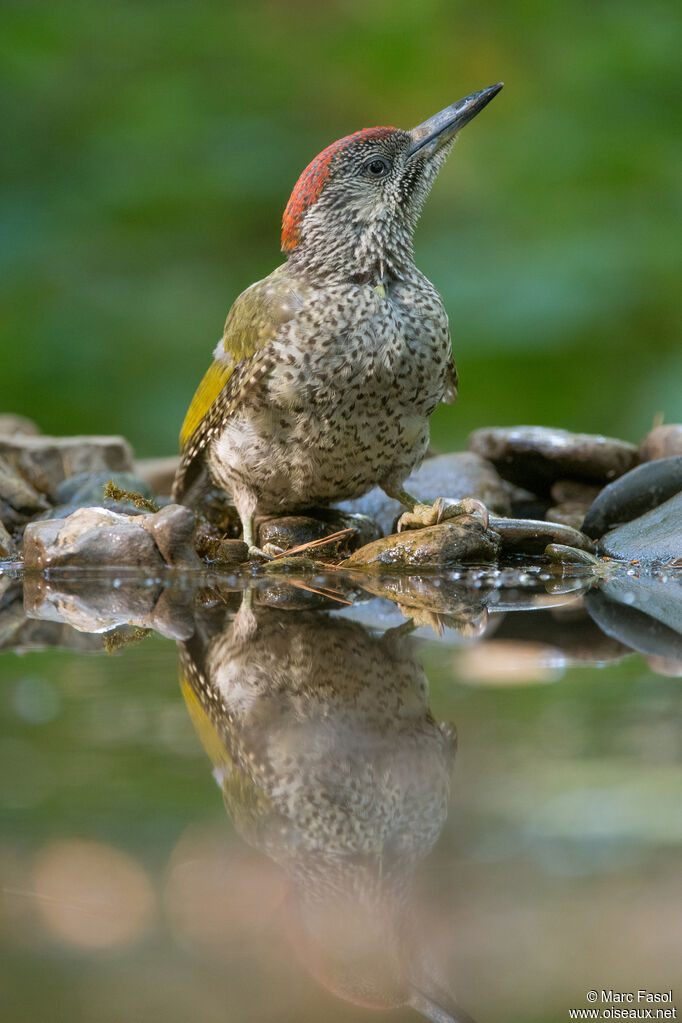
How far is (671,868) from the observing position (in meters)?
0.70

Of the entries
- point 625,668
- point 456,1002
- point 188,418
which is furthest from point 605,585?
point 456,1002

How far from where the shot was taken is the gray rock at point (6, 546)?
110 inches

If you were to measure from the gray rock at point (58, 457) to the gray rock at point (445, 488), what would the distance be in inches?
39.2

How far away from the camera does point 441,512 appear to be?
8.88 feet

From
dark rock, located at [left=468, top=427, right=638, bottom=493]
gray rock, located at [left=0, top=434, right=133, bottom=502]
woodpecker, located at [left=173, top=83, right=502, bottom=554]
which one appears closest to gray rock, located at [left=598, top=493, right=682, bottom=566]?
woodpecker, located at [left=173, top=83, right=502, bottom=554]

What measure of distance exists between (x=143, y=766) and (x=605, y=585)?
1462 mm

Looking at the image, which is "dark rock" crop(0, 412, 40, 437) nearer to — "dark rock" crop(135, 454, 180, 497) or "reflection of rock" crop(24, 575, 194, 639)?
→ "dark rock" crop(135, 454, 180, 497)

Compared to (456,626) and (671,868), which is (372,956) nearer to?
(671,868)

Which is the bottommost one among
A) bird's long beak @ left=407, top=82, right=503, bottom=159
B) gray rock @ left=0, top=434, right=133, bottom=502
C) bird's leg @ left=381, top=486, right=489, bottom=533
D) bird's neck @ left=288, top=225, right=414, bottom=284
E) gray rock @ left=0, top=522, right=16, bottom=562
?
bird's leg @ left=381, top=486, right=489, bottom=533

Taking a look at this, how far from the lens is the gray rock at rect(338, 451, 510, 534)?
319 cm

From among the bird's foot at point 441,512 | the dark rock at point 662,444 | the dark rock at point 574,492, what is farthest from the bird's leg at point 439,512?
the dark rock at point 662,444

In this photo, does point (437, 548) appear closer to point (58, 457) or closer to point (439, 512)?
point (439, 512)

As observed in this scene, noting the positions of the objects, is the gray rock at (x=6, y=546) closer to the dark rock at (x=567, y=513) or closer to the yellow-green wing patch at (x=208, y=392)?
the yellow-green wing patch at (x=208, y=392)

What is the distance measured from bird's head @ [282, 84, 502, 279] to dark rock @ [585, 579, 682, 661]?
41.4 inches
